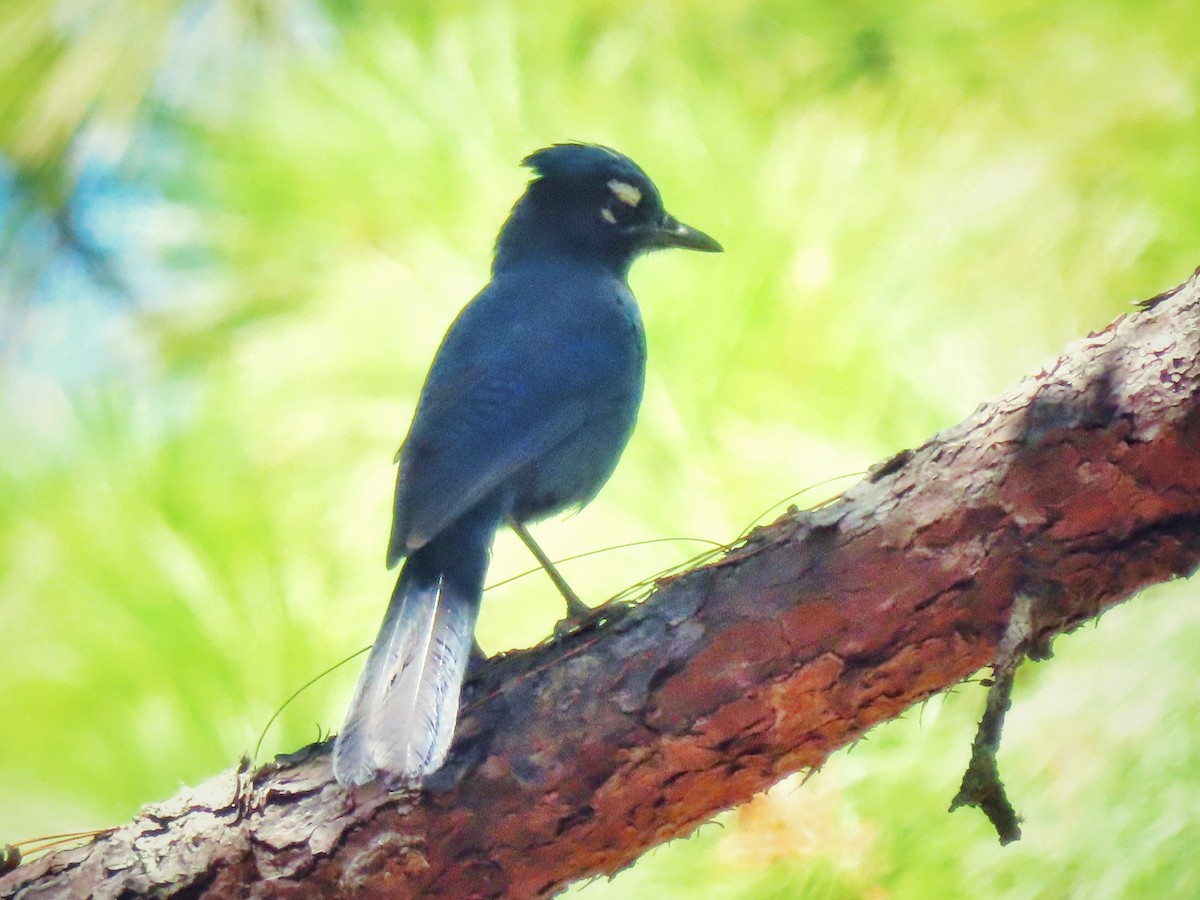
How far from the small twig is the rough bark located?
8 centimetres

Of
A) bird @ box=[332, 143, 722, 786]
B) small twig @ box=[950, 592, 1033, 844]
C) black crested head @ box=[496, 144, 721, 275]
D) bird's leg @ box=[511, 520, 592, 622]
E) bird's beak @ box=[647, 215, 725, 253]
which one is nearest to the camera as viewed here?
small twig @ box=[950, 592, 1033, 844]

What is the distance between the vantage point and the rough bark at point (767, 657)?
6.70 ft

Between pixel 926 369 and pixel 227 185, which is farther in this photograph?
pixel 227 185

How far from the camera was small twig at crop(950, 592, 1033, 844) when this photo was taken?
195cm

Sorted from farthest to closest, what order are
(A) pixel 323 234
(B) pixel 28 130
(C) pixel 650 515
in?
(B) pixel 28 130 < (A) pixel 323 234 < (C) pixel 650 515

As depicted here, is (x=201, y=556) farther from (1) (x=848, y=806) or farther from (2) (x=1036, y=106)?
(2) (x=1036, y=106)

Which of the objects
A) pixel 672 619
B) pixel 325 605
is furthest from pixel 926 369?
pixel 325 605

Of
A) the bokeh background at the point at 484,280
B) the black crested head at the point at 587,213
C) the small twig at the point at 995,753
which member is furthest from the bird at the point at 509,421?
the small twig at the point at 995,753

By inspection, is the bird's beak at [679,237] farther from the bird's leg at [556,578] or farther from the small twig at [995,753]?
the small twig at [995,753]

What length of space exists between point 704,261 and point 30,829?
2065mm

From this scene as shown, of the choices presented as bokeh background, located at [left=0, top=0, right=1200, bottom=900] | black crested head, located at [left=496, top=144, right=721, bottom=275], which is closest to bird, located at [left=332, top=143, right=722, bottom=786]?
black crested head, located at [left=496, top=144, right=721, bottom=275]

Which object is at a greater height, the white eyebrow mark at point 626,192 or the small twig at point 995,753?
the white eyebrow mark at point 626,192

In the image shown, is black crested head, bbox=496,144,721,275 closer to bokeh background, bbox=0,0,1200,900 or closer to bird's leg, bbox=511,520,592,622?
bokeh background, bbox=0,0,1200,900

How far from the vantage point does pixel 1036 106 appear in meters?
2.88
